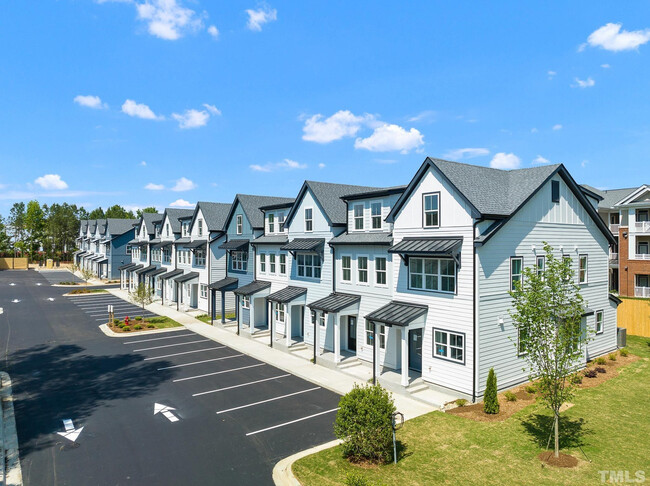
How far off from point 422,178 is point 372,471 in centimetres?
1307

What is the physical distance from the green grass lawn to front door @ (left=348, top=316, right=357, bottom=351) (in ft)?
30.9

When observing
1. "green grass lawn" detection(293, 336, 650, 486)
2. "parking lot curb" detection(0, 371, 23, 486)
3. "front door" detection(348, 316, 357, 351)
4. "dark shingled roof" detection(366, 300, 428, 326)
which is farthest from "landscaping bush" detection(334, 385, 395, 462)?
"front door" detection(348, 316, 357, 351)

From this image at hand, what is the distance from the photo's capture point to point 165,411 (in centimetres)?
1734

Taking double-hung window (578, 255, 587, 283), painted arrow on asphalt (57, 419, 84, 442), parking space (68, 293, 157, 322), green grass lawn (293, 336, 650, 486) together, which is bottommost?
painted arrow on asphalt (57, 419, 84, 442)

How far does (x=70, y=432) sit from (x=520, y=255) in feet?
67.1

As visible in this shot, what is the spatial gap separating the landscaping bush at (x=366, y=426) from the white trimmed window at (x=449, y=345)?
656 centimetres

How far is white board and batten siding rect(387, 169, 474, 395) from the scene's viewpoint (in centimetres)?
1794

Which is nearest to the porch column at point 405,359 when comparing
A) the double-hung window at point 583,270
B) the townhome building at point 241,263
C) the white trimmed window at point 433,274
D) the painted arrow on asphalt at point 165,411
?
the white trimmed window at point 433,274

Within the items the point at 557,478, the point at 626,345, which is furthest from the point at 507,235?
the point at 626,345

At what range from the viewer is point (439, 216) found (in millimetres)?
19203

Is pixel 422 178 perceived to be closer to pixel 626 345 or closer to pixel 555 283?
pixel 555 283

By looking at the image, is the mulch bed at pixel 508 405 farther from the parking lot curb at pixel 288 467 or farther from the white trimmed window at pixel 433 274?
the parking lot curb at pixel 288 467

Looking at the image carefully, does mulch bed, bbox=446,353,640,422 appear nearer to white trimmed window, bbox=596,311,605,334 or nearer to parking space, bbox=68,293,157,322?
white trimmed window, bbox=596,311,605,334

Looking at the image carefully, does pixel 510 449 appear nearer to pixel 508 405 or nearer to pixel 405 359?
pixel 508 405
